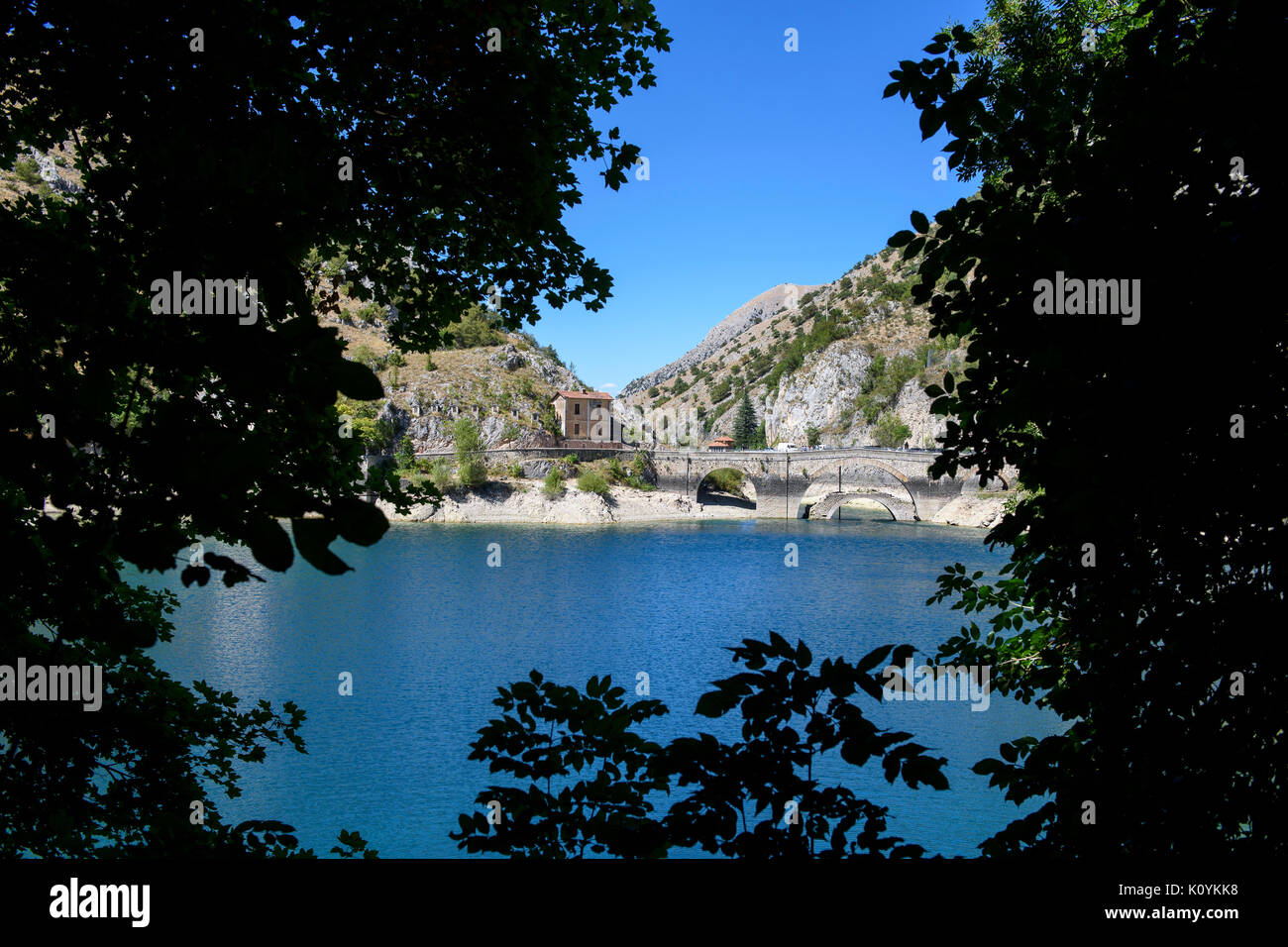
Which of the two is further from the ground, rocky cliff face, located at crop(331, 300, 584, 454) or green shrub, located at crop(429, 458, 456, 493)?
rocky cliff face, located at crop(331, 300, 584, 454)

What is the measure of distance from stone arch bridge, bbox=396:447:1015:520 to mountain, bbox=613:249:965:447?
17824 mm

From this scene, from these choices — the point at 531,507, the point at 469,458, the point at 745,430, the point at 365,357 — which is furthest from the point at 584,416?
the point at 745,430

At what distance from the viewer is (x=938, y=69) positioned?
2.52 metres

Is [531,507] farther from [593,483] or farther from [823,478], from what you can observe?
[823,478]

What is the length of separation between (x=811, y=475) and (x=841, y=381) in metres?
50.0

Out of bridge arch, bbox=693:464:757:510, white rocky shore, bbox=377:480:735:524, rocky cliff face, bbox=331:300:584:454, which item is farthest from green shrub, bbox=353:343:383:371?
bridge arch, bbox=693:464:757:510

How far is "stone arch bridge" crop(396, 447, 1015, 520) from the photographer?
6462 cm

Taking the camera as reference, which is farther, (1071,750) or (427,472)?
(427,472)

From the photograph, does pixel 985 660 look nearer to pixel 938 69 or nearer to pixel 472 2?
pixel 938 69

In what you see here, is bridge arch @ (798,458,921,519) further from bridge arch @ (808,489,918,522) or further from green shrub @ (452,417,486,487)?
green shrub @ (452,417,486,487)

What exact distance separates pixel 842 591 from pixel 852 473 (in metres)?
35.8

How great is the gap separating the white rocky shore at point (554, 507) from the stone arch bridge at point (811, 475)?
2116 millimetres

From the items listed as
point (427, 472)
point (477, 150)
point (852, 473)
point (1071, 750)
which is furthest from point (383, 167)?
point (852, 473)
